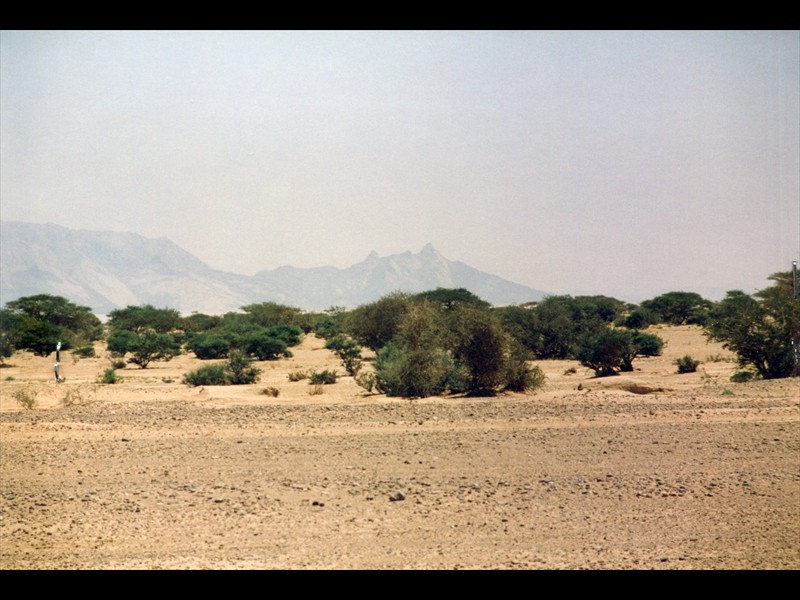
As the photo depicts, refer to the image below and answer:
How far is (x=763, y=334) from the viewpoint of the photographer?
2120 centimetres

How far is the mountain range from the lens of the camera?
115 meters

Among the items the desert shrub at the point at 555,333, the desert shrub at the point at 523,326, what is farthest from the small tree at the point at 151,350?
the desert shrub at the point at 555,333

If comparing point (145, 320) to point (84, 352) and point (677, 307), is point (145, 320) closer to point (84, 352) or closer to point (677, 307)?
point (84, 352)

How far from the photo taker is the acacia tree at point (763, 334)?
20969 mm

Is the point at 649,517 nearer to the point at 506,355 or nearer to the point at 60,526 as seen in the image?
the point at 60,526

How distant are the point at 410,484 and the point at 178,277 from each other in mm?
154442

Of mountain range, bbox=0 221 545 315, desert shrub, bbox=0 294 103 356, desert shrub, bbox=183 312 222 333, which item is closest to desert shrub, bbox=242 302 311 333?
desert shrub, bbox=183 312 222 333

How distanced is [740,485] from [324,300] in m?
148

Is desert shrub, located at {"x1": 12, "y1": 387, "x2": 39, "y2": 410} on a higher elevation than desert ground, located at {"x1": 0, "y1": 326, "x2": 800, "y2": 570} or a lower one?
higher

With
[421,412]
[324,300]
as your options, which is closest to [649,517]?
[421,412]

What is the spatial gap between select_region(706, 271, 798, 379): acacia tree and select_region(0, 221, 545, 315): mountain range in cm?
8694

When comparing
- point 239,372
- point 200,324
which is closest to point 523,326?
point 239,372

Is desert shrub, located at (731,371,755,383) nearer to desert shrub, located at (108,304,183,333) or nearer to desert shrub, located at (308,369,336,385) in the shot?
desert shrub, located at (308,369,336,385)

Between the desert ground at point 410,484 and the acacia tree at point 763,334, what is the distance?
3.79 meters
